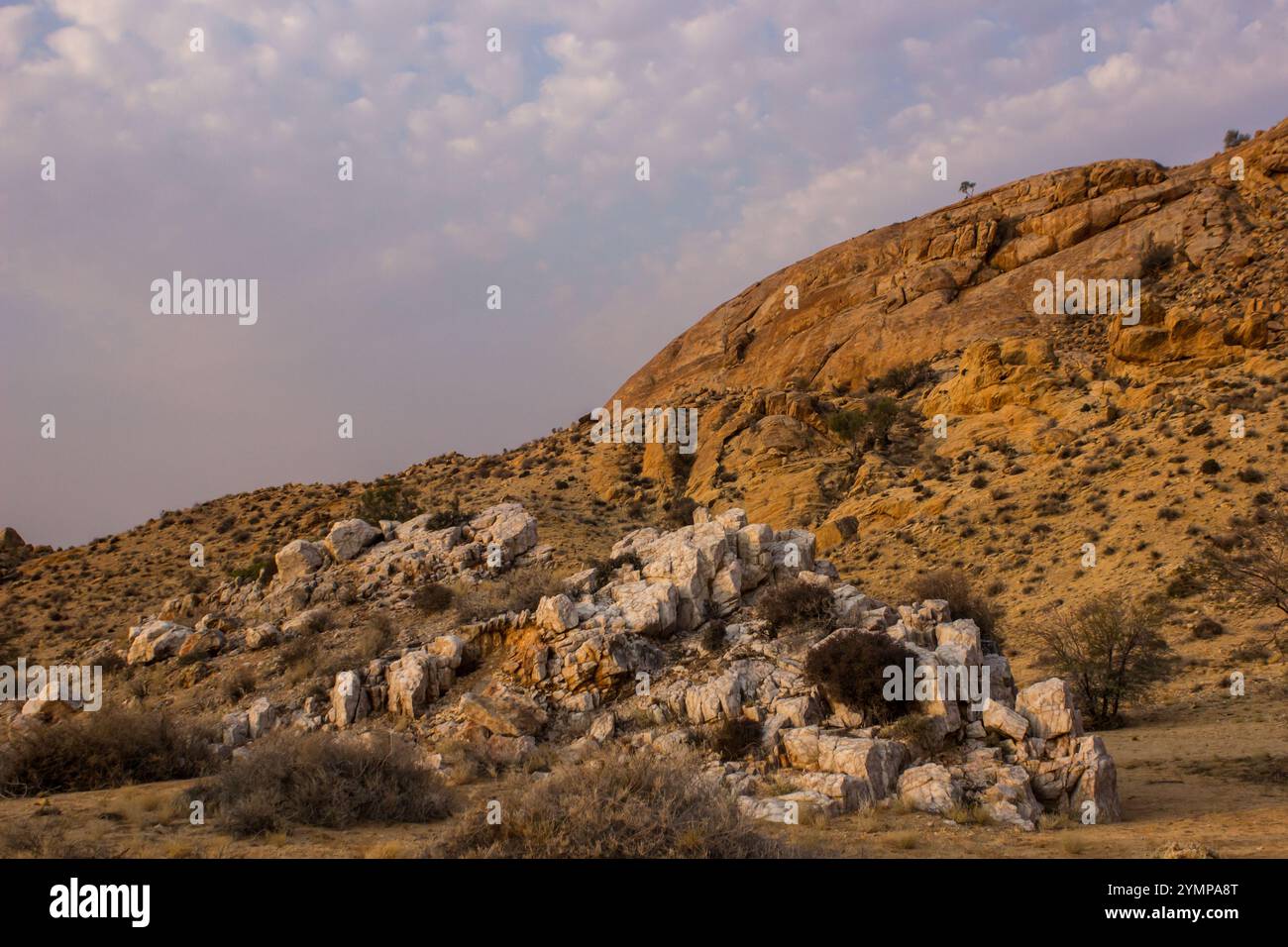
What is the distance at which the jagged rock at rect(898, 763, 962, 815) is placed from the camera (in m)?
9.77

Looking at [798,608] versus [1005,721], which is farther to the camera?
[798,608]

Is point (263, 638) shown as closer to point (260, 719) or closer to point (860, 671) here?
point (260, 719)

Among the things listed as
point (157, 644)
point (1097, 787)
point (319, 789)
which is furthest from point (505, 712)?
point (157, 644)

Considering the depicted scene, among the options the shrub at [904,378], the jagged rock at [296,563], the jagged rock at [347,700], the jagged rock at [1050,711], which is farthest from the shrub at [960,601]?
the shrub at [904,378]

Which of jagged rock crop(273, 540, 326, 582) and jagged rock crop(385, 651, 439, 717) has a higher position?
jagged rock crop(273, 540, 326, 582)

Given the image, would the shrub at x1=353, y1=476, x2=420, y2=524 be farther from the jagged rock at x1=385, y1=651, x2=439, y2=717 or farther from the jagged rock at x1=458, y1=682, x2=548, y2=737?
the jagged rock at x1=458, y1=682, x2=548, y2=737

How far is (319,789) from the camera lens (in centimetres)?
954

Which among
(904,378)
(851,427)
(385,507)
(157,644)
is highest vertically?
(904,378)

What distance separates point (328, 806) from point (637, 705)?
522cm

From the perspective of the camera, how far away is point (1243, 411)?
31.3 metres

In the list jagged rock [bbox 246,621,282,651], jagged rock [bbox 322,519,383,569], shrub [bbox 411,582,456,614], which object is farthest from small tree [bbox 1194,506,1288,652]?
jagged rock [bbox 246,621,282,651]

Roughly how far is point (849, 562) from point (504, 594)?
1836 centimetres

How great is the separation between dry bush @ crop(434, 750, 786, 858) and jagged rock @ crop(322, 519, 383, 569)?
50.9 feet
